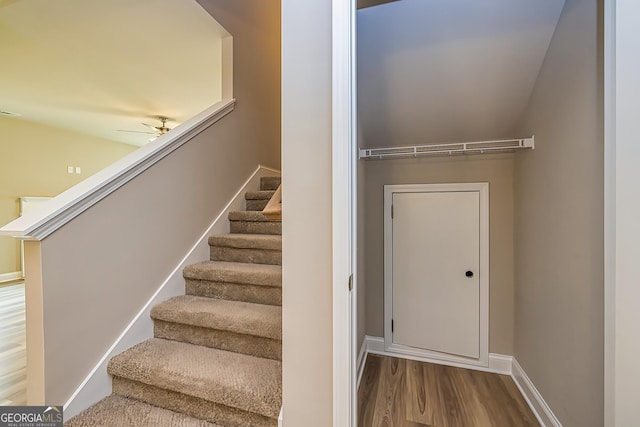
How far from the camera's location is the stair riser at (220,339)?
1507 millimetres

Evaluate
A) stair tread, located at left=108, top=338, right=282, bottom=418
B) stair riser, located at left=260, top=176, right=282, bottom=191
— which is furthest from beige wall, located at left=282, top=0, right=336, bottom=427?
stair riser, located at left=260, top=176, right=282, bottom=191

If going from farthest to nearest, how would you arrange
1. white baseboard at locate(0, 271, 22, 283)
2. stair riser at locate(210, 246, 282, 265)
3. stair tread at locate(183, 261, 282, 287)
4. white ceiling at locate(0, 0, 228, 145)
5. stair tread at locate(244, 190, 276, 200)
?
white baseboard at locate(0, 271, 22, 283) → stair tread at locate(244, 190, 276, 200) → white ceiling at locate(0, 0, 228, 145) → stair riser at locate(210, 246, 282, 265) → stair tread at locate(183, 261, 282, 287)

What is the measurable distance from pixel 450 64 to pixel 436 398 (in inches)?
90.6

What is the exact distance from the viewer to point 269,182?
2.99 m

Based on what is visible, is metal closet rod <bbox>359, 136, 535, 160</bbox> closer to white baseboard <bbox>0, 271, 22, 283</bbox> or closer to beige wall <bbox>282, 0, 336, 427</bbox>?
beige wall <bbox>282, 0, 336, 427</bbox>

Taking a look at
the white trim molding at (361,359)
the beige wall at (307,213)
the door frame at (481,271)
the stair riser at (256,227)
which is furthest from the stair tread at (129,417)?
the door frame at (481,271)

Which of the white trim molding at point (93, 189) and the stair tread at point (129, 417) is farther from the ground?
the white trim molding at point (93, 189)

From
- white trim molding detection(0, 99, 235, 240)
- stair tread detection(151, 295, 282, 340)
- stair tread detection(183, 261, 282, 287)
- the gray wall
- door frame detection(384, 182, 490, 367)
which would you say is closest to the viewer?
white trim molding detection(0, 99, 235, 240)

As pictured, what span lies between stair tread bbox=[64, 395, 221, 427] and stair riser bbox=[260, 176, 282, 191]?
2.08m

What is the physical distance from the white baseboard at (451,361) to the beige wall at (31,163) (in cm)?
595

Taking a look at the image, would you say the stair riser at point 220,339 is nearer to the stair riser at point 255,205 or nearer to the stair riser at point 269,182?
the stair riser at point 255,205

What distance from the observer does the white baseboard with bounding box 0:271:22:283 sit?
4345 millimetres

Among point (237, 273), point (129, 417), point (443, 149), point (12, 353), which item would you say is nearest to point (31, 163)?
point (12, 353)

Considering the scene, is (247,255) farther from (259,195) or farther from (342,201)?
(342,201)
